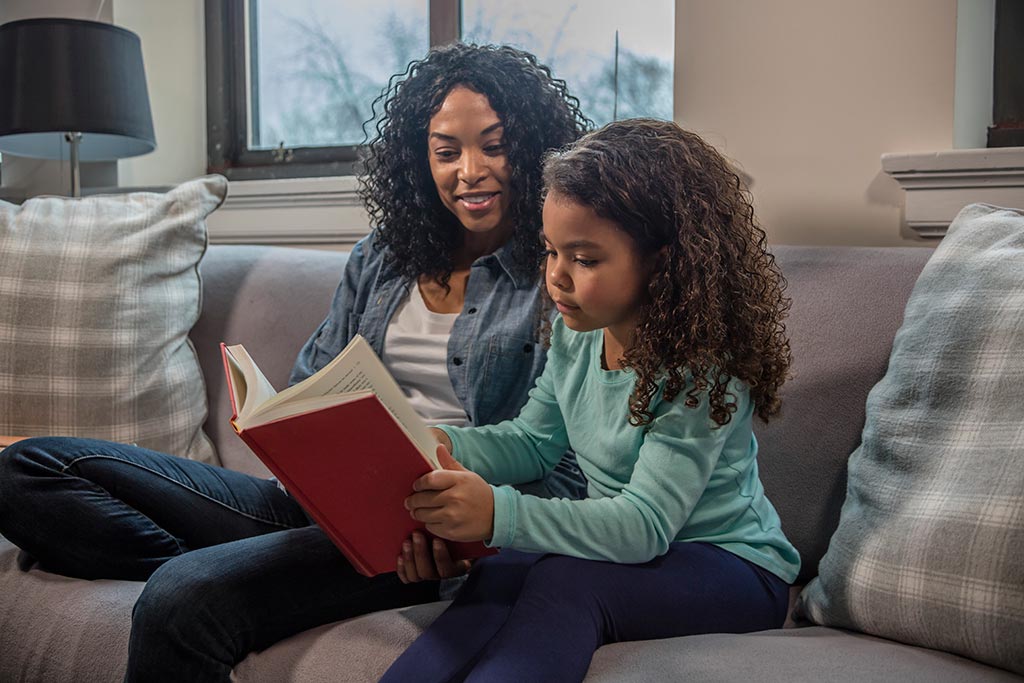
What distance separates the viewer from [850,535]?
1146mm

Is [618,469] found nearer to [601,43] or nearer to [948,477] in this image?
[948,477]

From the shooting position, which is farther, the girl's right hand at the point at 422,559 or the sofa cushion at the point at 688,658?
the girl's right hand at the point at 422,559

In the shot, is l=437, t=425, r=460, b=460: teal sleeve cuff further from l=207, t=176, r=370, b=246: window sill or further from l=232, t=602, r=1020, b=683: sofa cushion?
l=207, t=176, r=370, b=246: window sill

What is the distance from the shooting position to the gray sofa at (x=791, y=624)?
1.00 meters

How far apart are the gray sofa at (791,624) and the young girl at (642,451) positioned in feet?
0.20

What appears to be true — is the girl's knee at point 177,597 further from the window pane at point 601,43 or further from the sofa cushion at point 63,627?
the window pane at point 601,43

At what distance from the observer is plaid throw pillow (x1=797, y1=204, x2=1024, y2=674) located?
3.24ft

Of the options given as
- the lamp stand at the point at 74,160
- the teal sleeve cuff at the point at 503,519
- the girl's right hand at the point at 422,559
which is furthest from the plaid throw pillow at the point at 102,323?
the teal sleeve cuff at the point at 503,519

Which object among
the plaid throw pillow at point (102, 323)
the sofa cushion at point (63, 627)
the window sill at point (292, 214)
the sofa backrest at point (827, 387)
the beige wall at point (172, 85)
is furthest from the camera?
the beige wall at point (172, 85)

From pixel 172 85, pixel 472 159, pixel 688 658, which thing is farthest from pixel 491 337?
pixel 172 85

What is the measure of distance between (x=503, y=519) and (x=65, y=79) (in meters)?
1.67

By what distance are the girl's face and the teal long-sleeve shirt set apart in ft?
0.29

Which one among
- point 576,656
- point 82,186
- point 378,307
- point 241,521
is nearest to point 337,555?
point 241,521

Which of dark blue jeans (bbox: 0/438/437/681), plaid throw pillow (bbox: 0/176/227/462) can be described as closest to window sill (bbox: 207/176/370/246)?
plaid throw pillow (bbox: 0/176/227/462)
